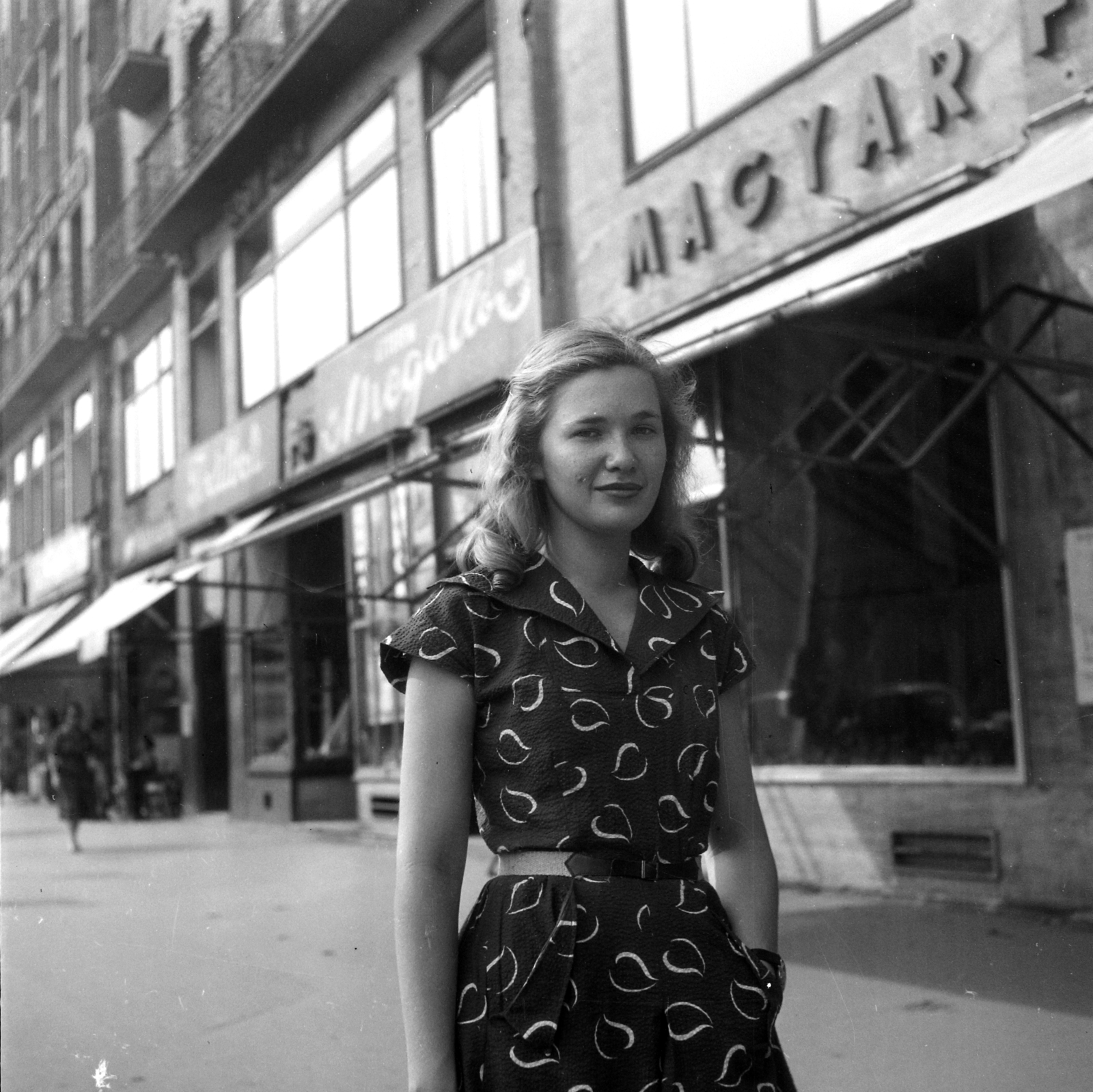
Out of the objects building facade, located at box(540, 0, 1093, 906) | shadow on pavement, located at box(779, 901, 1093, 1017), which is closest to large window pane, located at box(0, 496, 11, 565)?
building facade, located at box(540, 0, 1093, 906)

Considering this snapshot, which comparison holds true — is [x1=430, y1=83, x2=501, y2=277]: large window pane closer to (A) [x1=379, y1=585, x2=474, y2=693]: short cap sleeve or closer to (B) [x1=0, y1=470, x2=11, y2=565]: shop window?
(B) [x1=0, y1=470, x2=11, y2=565]: shop window

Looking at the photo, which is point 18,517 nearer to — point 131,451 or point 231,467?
point 131,451

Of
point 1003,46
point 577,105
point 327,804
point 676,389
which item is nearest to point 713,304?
point 1003,46

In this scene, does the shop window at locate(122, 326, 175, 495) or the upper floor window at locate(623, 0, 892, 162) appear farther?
the upper floor window at locate(623, 0, 892, 162)

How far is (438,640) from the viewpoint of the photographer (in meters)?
1.81

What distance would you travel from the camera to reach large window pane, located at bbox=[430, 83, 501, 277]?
7602mm

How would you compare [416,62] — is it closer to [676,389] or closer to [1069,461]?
[1069,461]

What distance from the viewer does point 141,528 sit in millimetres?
7000

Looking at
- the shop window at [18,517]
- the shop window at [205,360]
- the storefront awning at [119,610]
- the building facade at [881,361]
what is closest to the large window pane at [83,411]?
the shop window at [18,517]

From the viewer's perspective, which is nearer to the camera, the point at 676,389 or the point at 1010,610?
the point at 676,389

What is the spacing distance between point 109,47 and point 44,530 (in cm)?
229

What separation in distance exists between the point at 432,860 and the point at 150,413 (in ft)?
16.3

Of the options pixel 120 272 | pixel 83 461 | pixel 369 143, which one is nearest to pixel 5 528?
pixel 83 461

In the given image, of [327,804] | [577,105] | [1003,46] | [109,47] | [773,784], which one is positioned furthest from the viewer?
[327,804]
